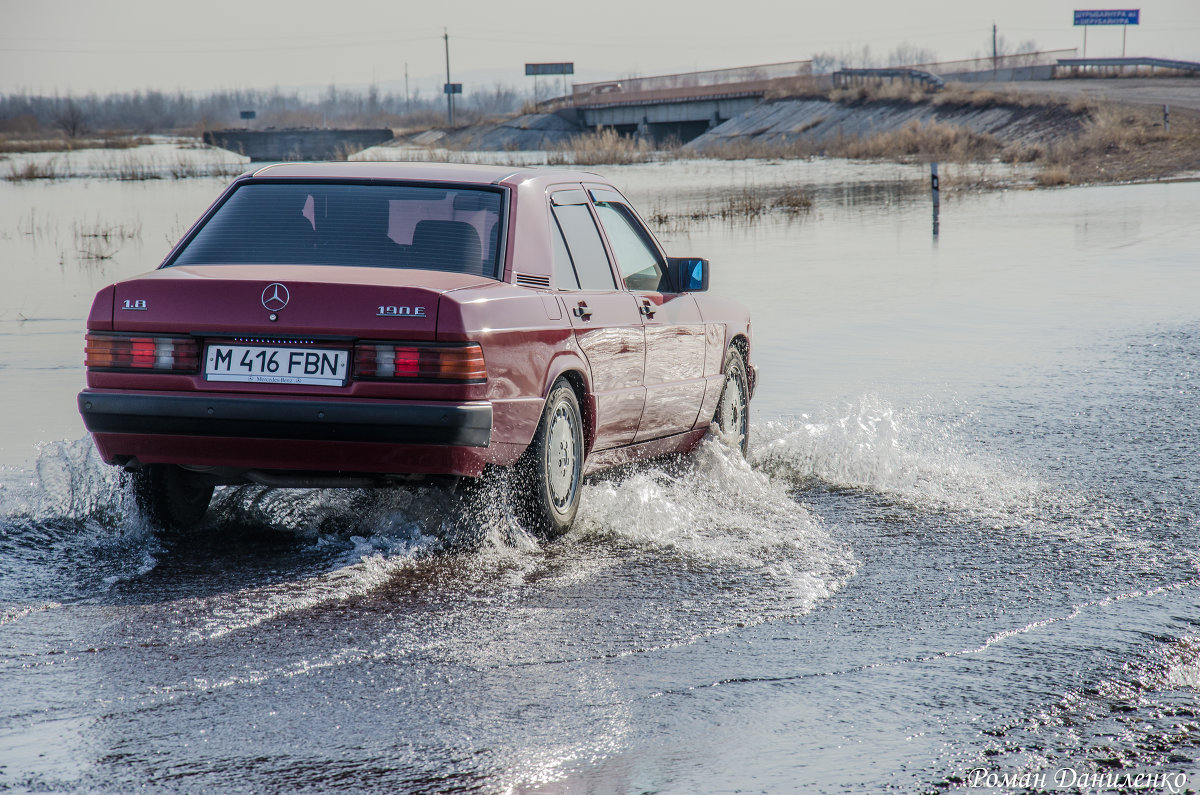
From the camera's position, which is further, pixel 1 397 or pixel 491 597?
pixel 1 397

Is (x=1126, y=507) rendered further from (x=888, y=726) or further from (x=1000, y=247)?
(x=1000, y=247)

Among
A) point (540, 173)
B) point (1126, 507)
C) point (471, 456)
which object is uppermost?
point (540, 173)

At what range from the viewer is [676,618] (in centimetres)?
479

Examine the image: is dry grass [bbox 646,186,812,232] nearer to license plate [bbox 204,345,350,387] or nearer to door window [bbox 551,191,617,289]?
door window [bbox 551,191,617,289]

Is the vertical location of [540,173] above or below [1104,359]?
above

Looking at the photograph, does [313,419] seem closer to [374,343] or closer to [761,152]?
[374,343]

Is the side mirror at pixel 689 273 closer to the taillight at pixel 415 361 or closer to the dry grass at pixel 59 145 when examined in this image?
the taillight at pixel 415 361

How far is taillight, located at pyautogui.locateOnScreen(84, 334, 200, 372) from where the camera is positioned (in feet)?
17.0

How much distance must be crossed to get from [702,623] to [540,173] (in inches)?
99.3

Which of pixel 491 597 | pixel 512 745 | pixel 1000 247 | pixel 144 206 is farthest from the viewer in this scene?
pixel 144 206

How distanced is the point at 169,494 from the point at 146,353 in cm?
90

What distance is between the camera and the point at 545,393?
18.4ft

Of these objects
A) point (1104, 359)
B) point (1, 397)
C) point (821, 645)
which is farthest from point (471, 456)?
point (1104, 359)

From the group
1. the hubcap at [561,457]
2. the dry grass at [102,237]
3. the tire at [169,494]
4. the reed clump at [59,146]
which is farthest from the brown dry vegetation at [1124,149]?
the reed clump at [59,146]
